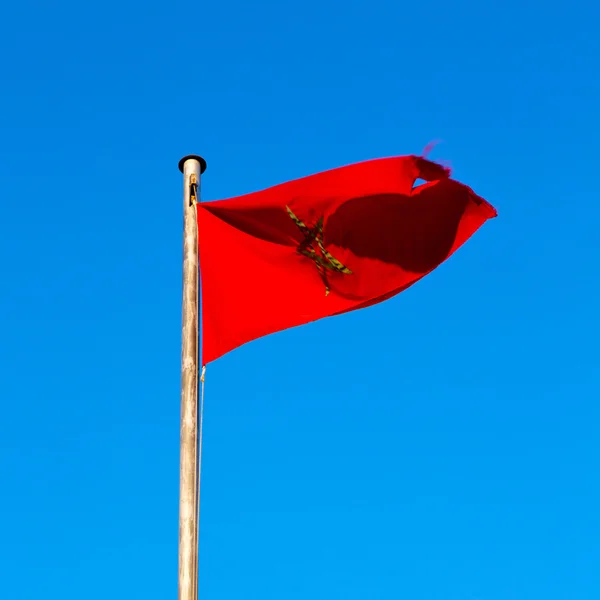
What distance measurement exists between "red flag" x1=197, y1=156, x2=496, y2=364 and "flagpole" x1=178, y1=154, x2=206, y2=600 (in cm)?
52

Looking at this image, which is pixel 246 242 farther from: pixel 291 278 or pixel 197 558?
pixel 197 558

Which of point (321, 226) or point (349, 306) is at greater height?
point (321, 226)

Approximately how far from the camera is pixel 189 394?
11.5m

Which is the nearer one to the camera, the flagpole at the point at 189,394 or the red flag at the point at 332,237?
the flagpole at the point at 189,394

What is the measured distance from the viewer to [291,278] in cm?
1443

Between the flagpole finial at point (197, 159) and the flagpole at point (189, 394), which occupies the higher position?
the flagpole finial at point (197, 159)

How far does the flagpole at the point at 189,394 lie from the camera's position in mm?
10719

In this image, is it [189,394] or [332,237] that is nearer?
[189,394]

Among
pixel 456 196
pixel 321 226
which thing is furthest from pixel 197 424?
pixel 456 196

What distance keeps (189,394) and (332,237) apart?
435cm

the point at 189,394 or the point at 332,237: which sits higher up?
the point at 332,237

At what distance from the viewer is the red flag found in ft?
45.3

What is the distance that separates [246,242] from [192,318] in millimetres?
2334

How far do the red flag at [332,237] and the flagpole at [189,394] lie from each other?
517mm
